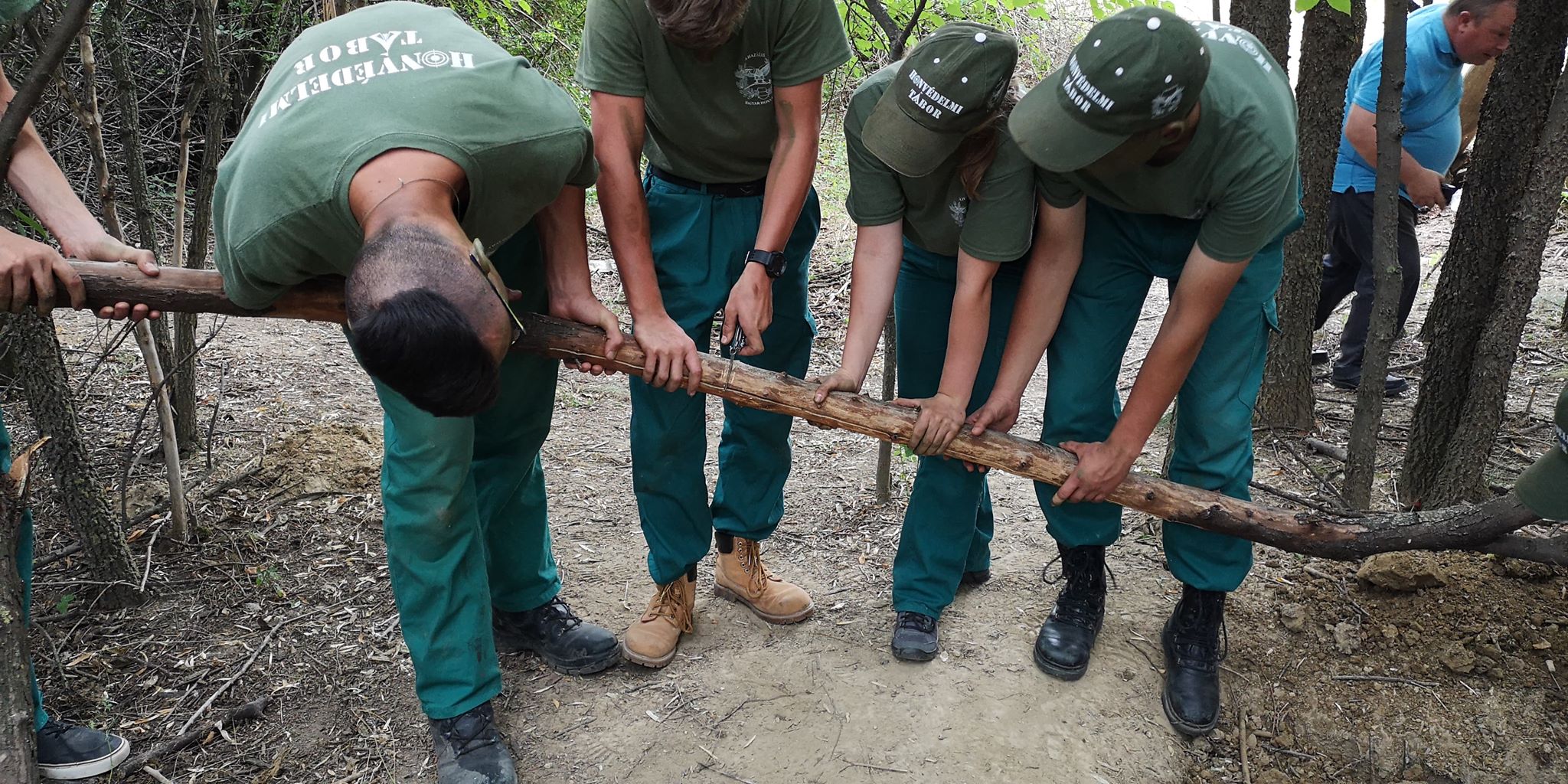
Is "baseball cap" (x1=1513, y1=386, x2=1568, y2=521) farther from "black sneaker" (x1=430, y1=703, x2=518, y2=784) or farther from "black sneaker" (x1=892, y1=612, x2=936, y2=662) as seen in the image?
"black sneaker" (x1=430, y1=703, x2=518, y2=784)

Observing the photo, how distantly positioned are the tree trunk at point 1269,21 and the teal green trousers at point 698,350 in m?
1.73

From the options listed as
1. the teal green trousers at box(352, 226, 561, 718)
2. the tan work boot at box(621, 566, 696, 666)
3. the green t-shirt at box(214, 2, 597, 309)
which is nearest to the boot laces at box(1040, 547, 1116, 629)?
the tan work boot at box(621, 566, 696, 666)

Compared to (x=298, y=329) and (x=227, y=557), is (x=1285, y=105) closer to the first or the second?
(x=227, y=557)

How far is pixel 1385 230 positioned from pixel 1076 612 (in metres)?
1.27

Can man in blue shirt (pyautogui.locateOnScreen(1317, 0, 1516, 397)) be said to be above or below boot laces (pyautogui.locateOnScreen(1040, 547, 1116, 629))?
above

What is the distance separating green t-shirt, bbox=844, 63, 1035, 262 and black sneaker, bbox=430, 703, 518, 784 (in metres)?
1.47

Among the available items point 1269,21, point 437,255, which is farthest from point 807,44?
point 1269,21

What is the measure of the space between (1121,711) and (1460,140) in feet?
11.7

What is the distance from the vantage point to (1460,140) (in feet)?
14.7

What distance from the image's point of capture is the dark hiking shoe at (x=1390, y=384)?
455 cm

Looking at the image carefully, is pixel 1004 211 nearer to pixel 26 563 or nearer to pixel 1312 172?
pixel 1312 172

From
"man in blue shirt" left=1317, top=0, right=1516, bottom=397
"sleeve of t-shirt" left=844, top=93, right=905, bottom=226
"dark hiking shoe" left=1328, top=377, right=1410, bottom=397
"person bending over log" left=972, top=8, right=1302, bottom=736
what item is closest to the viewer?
"person bending over log" left=972, top=8, right=1302, bottom=736

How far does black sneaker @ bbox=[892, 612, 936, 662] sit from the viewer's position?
2648mm

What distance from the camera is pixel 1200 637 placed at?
255 cm
